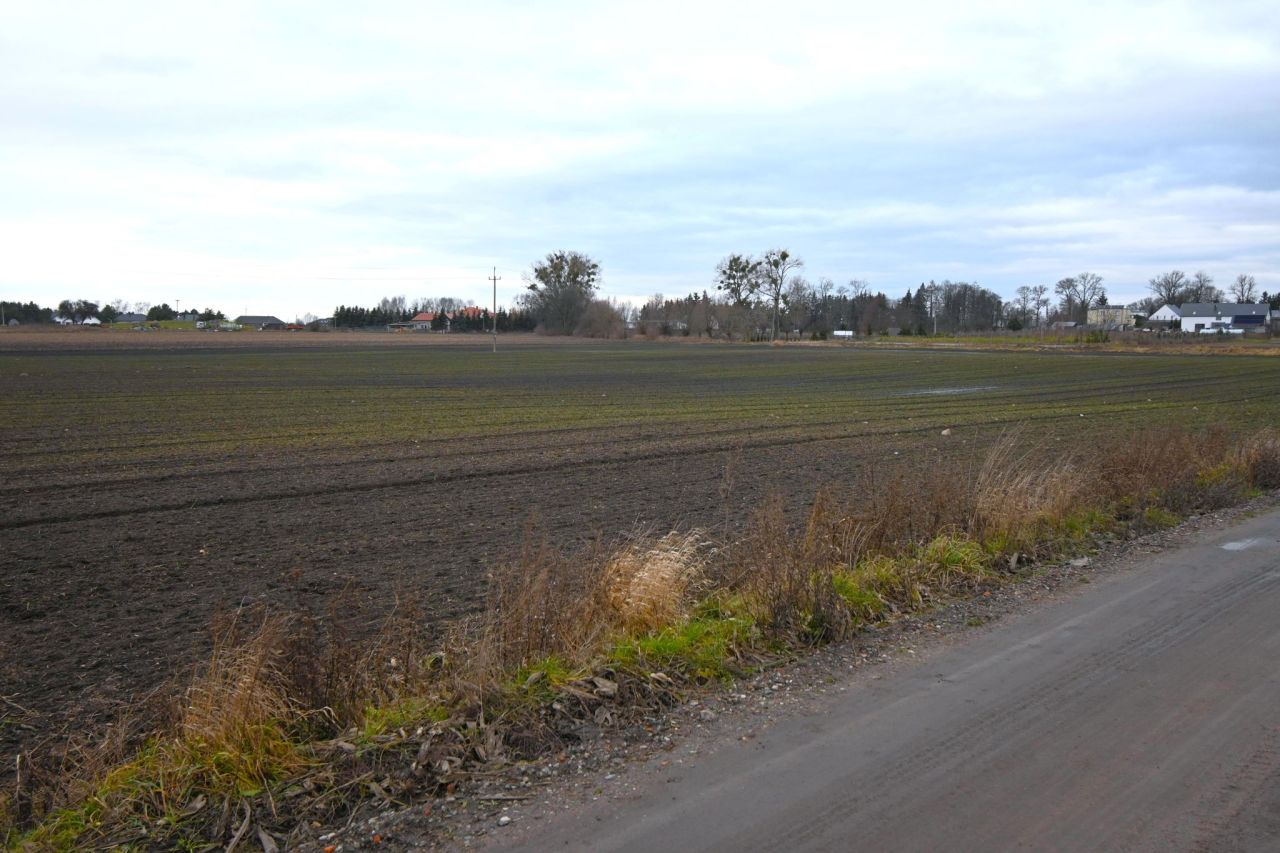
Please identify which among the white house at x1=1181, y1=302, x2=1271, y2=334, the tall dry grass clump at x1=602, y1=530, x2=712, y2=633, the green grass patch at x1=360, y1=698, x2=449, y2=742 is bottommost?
the green grass patch at x1=360, y1=698, x2=449, y2=742

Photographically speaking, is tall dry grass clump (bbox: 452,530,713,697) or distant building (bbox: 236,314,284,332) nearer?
→ tall dry grass clump (bbox: 452,530,713,697)

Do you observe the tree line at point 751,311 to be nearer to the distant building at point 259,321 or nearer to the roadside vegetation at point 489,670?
the distant building at point 259,321

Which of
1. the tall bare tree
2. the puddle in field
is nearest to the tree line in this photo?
the tall bare tree

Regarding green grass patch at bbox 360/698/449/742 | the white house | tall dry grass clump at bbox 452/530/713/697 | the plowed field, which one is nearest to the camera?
green grass patch at bbox 360/698/449/742

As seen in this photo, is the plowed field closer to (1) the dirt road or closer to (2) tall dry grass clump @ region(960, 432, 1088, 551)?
(2) tall dry grass clump @ region(960, 432, 1088, 551)

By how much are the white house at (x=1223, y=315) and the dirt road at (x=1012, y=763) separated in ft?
497

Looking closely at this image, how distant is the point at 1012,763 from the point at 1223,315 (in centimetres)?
16181

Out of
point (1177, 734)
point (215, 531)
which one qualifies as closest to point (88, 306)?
point (215, 531)

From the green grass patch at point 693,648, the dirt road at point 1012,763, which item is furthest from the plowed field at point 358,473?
the dirt road at point 1012,763

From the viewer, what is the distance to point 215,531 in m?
11.5

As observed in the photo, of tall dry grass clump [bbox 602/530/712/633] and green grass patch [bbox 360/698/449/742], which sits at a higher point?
tall dry grass clump [bbox 602/530/712/633]

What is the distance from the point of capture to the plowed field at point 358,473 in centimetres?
819

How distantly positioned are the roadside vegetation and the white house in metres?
150

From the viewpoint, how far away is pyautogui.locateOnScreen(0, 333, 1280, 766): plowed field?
8188 mm
